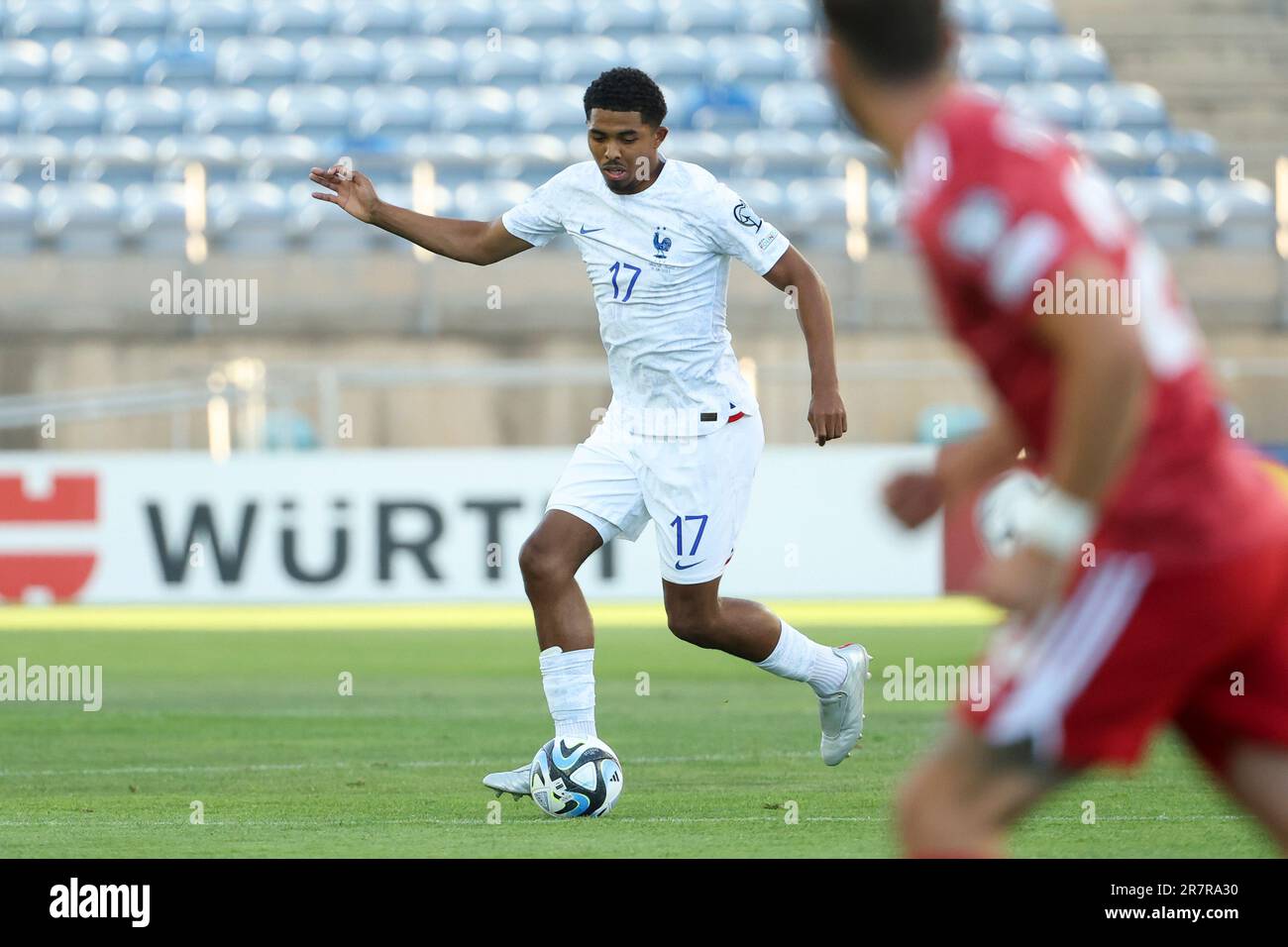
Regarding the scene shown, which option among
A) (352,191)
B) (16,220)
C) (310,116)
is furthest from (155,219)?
(352,191)

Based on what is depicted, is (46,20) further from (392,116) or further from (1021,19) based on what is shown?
(1021,19)

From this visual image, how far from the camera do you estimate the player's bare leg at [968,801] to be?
10.2ft

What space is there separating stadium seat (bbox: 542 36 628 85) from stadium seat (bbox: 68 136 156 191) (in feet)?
15.0

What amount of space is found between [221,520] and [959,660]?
5980 millimetres

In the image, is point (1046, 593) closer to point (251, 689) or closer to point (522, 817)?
point (522, 817)

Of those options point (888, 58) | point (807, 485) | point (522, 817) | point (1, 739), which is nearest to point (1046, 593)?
point (888, 58)

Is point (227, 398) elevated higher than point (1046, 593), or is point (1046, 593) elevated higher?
point (227, 398)

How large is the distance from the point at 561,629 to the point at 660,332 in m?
1.11

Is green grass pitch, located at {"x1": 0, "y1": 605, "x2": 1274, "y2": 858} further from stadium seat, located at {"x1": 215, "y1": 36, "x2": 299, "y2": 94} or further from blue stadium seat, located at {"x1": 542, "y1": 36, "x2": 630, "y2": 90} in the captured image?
blue stadium seat, located at {"x1": 542, "y1": 36, "x2": 630, "y2": 90}

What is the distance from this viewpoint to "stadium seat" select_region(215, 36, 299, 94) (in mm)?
22969

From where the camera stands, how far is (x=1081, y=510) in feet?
10.0

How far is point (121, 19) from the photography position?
78.8ft

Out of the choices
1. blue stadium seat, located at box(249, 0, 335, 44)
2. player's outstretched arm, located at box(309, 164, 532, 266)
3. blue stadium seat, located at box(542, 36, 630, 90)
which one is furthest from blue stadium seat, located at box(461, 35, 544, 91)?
player's outstretched arm, located at box(309, 164, 532, 266)

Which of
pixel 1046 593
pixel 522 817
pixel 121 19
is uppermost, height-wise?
pixel 121 19
